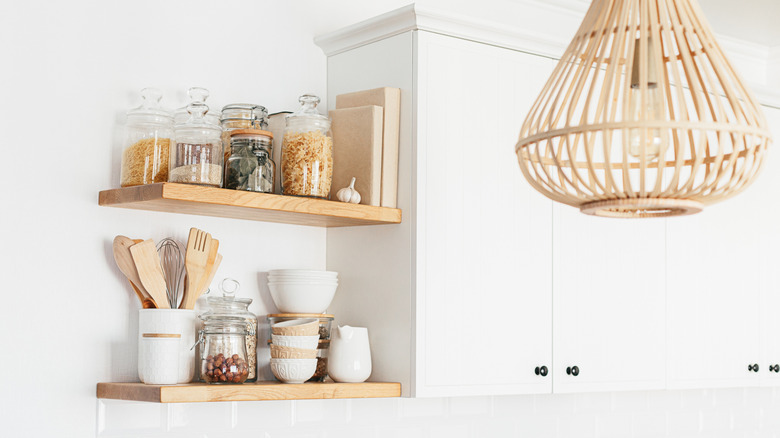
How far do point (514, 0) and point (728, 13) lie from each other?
91cm

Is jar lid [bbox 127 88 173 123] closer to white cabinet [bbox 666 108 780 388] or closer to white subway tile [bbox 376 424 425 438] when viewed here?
white subway tile [bbox 376 424 425 438]

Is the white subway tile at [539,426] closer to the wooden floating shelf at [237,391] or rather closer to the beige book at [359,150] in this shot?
the wooden floating shelf at [237,391]

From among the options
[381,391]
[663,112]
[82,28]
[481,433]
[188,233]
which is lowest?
[481,433]

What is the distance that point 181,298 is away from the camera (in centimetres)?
→ 226

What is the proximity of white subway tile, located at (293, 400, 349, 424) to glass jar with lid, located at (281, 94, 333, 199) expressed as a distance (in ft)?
2.08

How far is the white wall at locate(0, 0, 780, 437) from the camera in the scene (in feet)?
6.77

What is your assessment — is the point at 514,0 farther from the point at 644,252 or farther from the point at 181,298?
the point at 181,298

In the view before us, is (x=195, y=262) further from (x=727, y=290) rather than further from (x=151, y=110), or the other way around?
(x=727, y=290)

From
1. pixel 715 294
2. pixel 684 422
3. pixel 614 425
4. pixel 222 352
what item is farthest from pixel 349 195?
pixel 684 422

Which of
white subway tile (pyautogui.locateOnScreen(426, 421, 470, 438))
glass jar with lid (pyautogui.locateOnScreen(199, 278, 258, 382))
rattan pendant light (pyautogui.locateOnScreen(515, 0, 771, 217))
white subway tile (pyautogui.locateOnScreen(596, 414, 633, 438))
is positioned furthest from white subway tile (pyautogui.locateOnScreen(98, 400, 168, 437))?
white subway tile (pyautogui.locateOnScreen(596, 414, 633, 438))

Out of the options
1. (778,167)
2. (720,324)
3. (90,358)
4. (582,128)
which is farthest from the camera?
(778,167)

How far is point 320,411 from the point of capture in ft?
8.42

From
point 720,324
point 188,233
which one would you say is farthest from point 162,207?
point 720,324

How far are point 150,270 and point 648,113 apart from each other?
1219 mm
